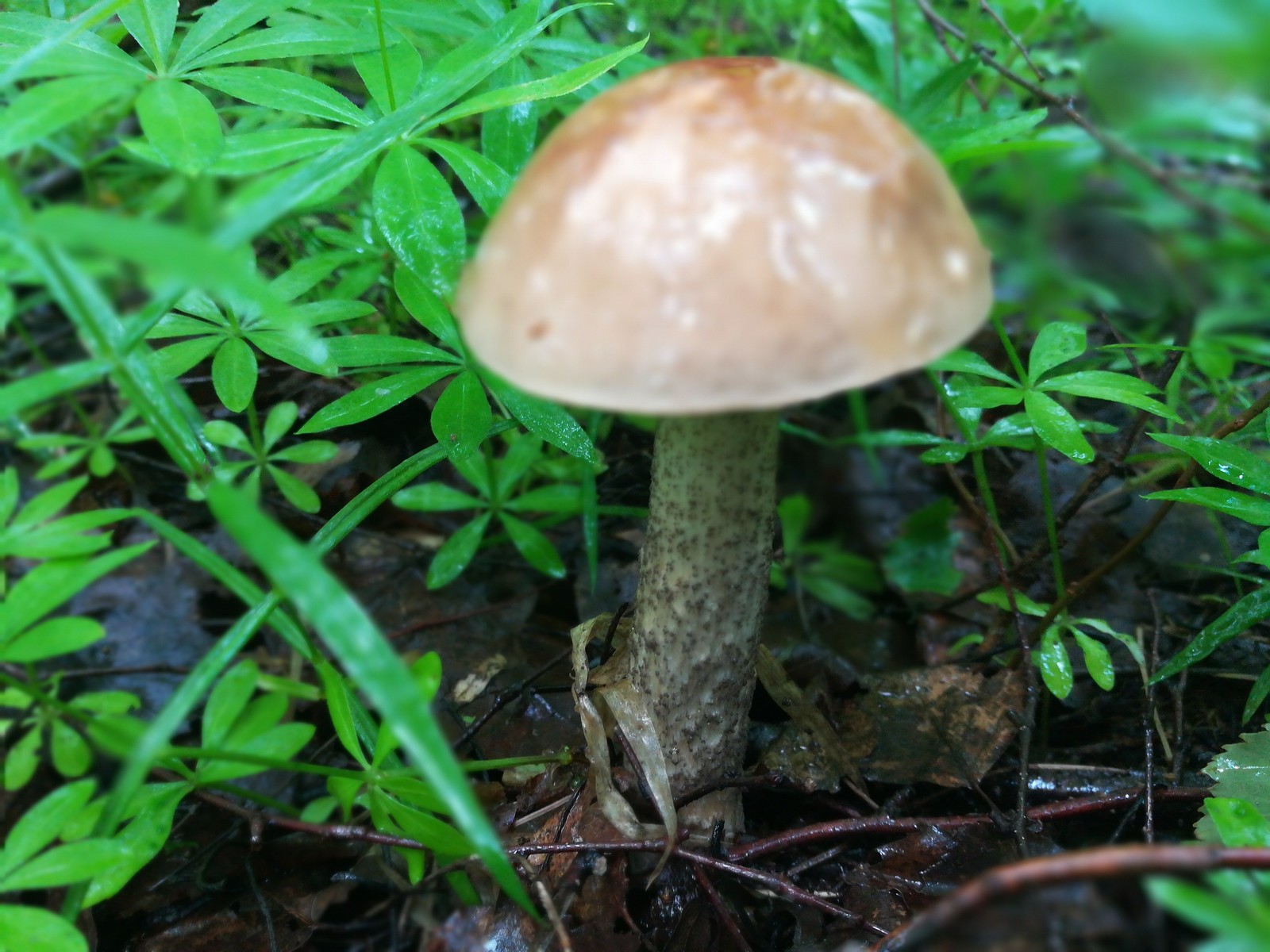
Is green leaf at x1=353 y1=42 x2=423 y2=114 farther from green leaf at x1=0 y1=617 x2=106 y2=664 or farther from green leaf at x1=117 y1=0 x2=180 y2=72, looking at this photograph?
green leaf at x1=0 y1=617 x2=106 y2=664

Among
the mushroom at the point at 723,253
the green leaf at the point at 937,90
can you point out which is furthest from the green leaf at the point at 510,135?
the green leaf at the point at 937,90

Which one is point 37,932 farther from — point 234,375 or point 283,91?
point 283,91

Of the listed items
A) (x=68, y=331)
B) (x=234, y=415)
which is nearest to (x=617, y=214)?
(x=234, y=415)

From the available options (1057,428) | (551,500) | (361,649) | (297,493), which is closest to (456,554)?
(551,500)

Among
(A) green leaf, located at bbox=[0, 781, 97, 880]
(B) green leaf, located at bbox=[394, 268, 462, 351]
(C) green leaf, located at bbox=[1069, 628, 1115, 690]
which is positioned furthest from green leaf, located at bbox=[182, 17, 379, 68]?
(C) green leaf, located at bbox=[1069, 628, 1115, 690]

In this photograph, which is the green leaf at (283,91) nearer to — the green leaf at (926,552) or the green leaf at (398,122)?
the green leaf at (398,122)

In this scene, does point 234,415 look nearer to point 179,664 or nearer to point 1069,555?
point 179,664
